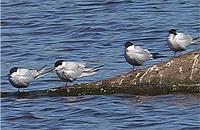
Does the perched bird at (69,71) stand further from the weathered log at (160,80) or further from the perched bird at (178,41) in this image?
the perched bird at (178,41)

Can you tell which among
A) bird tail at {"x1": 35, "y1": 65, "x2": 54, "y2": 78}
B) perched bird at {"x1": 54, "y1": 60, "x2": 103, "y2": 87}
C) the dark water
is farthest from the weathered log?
bird tail at {"x1": 35, "y1": 65, "x2": 54, "y2": 78}

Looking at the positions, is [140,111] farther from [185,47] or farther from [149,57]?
[185,47]

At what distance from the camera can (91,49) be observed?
Result: 17.3m

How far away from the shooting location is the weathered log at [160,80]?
12359mm

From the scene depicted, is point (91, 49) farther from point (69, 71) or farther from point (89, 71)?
point (69, 71)

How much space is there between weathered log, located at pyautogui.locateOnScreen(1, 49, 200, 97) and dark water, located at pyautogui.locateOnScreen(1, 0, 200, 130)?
0.10 m

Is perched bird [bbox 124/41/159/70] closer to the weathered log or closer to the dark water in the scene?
the dark water

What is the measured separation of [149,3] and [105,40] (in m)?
4.38

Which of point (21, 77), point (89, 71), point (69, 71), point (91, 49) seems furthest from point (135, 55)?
point (91, 49)

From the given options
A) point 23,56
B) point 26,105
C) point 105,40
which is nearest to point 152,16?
point 105,40

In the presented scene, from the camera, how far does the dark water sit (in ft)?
39.8

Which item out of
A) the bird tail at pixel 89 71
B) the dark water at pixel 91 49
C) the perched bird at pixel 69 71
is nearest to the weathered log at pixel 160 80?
the dark water at pixel 91 49

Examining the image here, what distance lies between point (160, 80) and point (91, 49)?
4974 millimetres

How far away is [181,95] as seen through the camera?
12.4 metres
